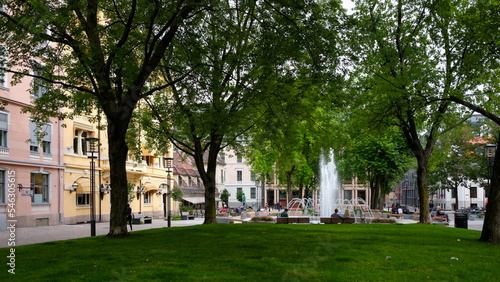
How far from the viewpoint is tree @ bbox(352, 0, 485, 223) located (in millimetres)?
20688

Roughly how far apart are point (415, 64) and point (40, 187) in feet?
86.3

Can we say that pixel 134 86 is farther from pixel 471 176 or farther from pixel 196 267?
pixel 471 176

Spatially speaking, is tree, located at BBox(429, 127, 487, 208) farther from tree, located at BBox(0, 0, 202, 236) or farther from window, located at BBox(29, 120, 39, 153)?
tree, located at BBox(0, 0, 202, 236)

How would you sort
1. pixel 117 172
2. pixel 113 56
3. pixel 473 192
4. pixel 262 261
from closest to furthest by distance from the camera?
pixel 262 261 < pixel 113 56 < pixel 117 172 < pixel 473 192

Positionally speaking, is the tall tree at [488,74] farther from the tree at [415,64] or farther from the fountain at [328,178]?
the fountain at [328,178]

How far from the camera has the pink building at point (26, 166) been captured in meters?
29.4

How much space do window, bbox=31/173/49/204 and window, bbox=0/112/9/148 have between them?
11.4ft

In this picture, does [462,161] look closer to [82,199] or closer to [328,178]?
[328,178]

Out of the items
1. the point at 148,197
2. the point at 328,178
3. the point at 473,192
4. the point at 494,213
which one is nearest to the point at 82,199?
the point at 148,197

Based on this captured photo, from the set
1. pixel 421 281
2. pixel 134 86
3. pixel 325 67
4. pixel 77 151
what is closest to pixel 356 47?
pixel 325 67

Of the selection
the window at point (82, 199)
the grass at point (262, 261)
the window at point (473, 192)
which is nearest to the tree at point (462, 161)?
the window at point (473, 192)

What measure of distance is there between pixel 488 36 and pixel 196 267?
513 inches

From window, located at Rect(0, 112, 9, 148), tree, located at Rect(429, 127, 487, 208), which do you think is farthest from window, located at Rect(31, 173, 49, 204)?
tree, located at Rect(429, 127, 487, 208)

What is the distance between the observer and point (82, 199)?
3866 centimetres
